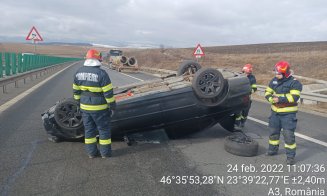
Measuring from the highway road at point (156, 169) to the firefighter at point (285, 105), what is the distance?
0.26m

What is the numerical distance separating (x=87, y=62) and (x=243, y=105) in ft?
10.3

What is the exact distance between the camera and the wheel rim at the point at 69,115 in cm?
584

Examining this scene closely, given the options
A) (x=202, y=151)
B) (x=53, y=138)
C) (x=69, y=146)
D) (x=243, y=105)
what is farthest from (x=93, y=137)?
(x=243, y=105)

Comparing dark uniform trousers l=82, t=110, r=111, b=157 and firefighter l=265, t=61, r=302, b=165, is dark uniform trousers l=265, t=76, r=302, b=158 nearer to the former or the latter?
firefighter l=265, t=61, r=302, b=165

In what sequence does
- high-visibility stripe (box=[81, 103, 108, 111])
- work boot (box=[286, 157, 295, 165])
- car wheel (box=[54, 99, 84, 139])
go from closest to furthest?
1. work boot (box=[286, 157, 295, 165])
2. high-visibility stripe (box=[81, 103, 108, 111])
3. car wheel (box=[54, 99, 84, 139])

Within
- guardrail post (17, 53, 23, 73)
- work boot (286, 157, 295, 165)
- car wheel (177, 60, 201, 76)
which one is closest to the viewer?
work boot (286, 157, 295, 165)

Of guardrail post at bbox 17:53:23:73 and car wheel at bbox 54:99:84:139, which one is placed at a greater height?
guardrail post at bbox 17:53:23:73

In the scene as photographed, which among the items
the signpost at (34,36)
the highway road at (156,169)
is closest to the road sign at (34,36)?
the signpost at (34,36)

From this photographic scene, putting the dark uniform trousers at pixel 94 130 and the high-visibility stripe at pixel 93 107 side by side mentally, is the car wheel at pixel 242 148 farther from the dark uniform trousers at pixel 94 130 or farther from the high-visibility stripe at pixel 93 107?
the high-visibility stripe at pixel 93 107

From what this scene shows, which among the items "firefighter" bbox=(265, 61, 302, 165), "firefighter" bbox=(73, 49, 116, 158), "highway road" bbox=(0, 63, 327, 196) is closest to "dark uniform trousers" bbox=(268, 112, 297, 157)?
"firefighter" bbox=(265, 61, 302, 165)

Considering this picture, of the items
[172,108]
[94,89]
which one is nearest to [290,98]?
[172,108]

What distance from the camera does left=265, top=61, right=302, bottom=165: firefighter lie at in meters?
5.04

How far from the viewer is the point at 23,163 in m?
4.73

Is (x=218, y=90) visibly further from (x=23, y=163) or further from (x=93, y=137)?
(x=23, y=163)
